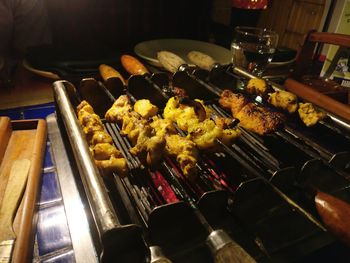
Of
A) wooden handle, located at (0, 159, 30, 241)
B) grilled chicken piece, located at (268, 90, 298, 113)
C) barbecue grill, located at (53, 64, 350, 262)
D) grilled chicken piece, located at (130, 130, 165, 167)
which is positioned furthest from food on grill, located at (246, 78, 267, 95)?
wooden handle, located at (0, 159, 30, 241)

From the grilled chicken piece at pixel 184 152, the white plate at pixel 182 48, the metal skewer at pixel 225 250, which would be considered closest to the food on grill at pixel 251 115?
the grilled chicken piece at pixel 184 152

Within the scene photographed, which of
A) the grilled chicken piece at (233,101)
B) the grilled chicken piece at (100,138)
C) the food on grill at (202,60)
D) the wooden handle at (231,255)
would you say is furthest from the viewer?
the food on grill at (202,60)

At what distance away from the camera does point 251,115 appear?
81.4 inches

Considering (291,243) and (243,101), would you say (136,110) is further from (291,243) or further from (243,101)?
(291,243)

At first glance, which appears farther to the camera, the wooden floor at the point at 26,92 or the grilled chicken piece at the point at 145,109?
the wooden floor at the point at 26,92

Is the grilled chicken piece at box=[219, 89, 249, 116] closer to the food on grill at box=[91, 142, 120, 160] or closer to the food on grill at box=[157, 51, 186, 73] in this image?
the food on grill at box=[157, 51, 186, 73]

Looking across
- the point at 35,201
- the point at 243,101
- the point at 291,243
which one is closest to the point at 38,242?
the point at 35,201

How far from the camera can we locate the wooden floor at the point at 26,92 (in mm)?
2674

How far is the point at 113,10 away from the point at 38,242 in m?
3.83

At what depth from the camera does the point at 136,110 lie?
6.80 feet

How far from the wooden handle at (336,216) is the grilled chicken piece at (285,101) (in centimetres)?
115

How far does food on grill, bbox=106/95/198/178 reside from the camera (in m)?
1.56

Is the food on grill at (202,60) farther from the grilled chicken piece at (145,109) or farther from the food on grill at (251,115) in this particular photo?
the grilled chicken piece at (145,109)

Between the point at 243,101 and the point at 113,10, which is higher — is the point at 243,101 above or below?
below
